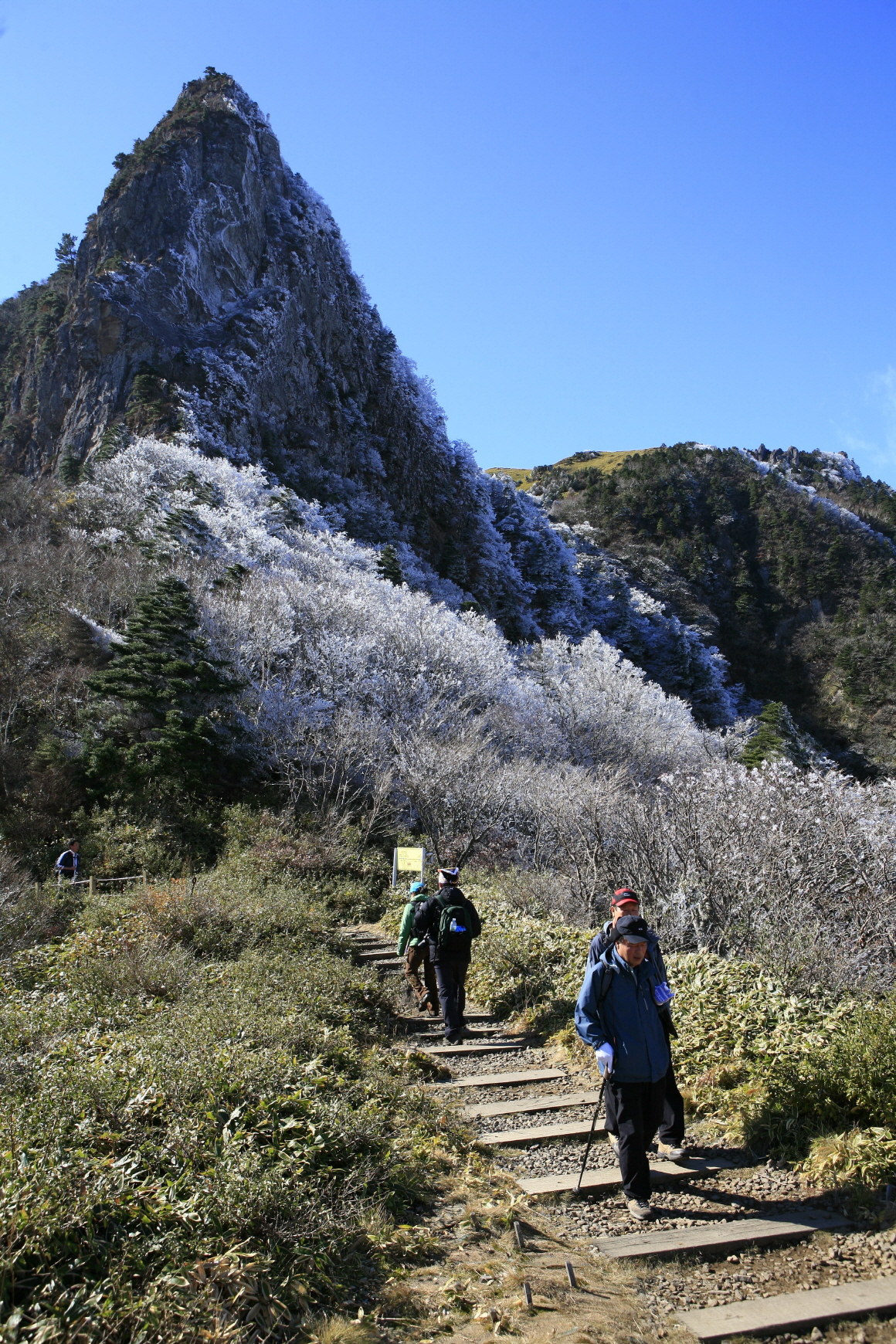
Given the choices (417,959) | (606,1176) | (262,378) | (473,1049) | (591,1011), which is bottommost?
(473,1049)

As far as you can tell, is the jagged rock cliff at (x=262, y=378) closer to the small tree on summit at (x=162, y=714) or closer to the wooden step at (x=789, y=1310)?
the small tree on summit at (x=162, y=714)

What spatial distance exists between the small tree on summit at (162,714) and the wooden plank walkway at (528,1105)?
11.8 meters

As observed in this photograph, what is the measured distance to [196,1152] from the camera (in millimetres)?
3738

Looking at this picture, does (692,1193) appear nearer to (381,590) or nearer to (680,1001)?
(680,1001)

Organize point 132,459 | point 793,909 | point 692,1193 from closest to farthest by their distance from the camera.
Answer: point 692,1193, point 793,909, point 132,459

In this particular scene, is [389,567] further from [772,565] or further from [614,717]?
[772,565]

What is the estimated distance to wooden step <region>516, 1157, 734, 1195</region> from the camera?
4441 millimetres

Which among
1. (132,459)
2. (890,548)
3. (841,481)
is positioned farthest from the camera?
(841,481)

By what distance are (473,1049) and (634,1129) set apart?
3231mm

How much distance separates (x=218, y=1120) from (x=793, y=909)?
308 inches

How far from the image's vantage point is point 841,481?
108m

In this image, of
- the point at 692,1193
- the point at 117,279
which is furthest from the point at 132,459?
the point at 692,1193

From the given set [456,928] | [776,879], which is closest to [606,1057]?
[456,928]

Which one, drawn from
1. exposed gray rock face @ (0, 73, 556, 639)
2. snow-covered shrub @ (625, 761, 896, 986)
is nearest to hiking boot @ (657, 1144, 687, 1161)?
snow-covered shrub @ (625, 761, 896, 986)
